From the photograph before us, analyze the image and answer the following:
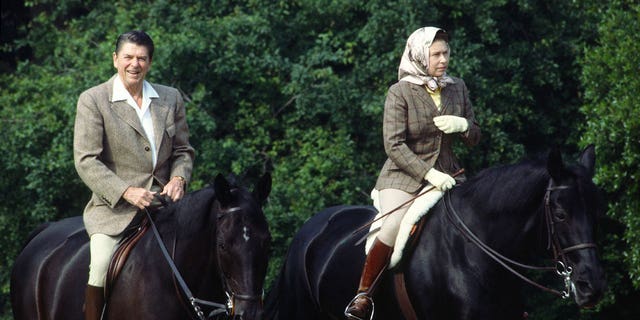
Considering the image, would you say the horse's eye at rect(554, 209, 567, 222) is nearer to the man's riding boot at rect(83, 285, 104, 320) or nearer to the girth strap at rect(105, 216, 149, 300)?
the girth strap at rect(105, 216, 149, 300)

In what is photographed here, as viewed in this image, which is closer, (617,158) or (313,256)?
(313,256)

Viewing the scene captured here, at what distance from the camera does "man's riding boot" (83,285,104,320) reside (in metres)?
6.19

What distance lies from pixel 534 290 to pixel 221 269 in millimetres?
12429

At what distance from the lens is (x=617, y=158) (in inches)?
581

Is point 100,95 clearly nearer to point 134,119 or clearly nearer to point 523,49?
point 134,119

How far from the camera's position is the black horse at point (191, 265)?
551 centimetres

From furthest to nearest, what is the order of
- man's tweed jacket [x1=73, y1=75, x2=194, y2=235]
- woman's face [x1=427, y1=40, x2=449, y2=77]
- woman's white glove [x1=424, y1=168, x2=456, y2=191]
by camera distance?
woman's face [x1=427, y1=40, x2=449, y2=77]
woman's white glove [x1=424, y1=168, x2=456, y2=191]
man's tweed jacket [x1=73, y1=75, x2=194, y2=235]

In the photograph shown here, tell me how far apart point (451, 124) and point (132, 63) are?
7.04ft

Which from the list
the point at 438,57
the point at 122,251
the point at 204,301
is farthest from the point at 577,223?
the point at 122,251

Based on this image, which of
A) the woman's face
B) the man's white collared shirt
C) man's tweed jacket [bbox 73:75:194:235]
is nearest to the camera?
man's tweed jacket [bbox 73:75:194:235]

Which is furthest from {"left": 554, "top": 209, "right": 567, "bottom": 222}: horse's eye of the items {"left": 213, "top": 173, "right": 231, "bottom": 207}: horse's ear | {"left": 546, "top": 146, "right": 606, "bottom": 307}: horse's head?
{"left": 213, "top": 173, "right": 231, "bottom": 207}: horse's ear

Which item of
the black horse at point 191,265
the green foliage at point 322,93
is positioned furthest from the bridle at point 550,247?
the green foliage at point 322,93

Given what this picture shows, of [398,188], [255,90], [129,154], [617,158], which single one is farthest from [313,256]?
[255,90]

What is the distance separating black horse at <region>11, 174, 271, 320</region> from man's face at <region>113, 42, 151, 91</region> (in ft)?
2.72
